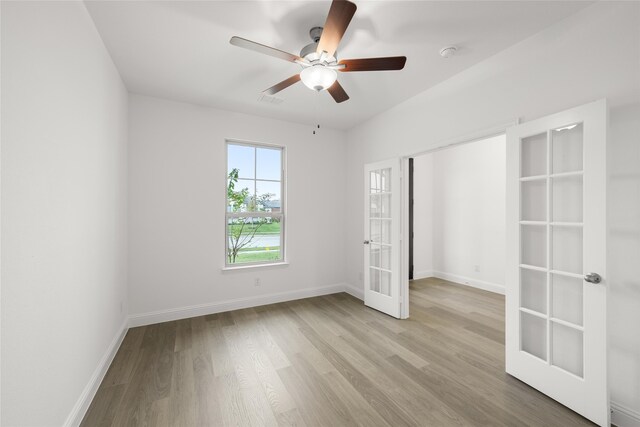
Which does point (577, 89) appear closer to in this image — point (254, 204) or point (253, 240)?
point (254, 204)

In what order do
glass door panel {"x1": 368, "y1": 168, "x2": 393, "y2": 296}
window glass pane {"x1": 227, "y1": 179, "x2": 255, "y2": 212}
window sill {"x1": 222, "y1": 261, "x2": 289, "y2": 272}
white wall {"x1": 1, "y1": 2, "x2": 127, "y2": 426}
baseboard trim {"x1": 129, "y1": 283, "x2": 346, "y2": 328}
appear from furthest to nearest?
window glass pane {"x1": 227, "y1": 179, "x2": 255, "y2": 212} < window sill {"x1": 222, "y1": 261, "x2": 289, "y2": 272} < glass door panel {"x1": 368, "y1": 168, "x2": 393, "y2": 296} < baseboard trim {"x1": 129, "y1": 283, "x2": 346, "y2": 328} < white wall {"x1": 1, "y1": 2, "x2": 127, "y2": 426}

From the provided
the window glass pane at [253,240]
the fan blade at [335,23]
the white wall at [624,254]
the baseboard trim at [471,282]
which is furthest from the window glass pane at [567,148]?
the window glass pane at [253,240]

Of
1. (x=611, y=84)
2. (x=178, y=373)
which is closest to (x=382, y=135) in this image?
(x=611, y=84)

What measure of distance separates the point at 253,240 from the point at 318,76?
2674 millimetres

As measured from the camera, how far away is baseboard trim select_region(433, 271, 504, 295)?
4336 millimetres

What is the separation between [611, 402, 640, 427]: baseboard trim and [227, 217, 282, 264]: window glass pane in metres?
3.58

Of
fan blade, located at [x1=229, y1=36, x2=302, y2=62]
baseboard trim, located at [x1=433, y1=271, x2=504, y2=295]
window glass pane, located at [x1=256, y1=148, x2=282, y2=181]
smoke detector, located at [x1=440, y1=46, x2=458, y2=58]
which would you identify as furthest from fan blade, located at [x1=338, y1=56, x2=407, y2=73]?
baseboard trim, located at [x1=433, y1=271, x2=504, y2=295]

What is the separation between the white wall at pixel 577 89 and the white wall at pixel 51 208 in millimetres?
3148

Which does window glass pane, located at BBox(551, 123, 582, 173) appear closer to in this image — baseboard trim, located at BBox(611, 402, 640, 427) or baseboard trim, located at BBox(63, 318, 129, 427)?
baseboard trim, located at BBox(611, 402, 640, 427)

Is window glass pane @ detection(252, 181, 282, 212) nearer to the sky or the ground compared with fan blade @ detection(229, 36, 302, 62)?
nearer to the ground

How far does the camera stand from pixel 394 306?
11.1 feet

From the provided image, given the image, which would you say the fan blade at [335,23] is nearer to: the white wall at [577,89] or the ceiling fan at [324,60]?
the ceiling fan at [324,60]

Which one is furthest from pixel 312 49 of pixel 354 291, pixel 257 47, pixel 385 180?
pixel 354 291

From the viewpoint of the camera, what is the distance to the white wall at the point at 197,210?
3215 millimetres
